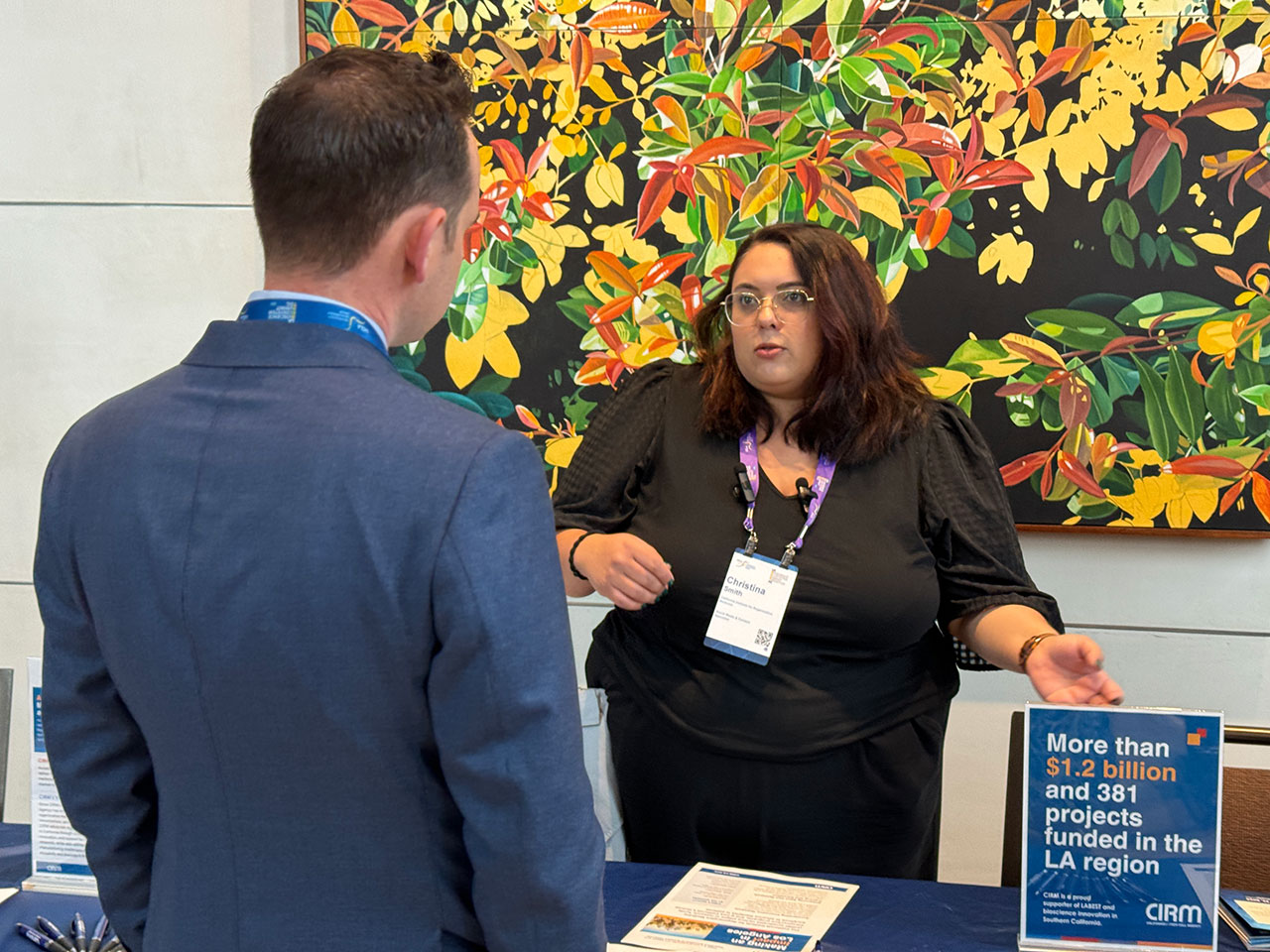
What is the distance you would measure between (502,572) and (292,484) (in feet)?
0.53

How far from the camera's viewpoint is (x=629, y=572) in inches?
70.7

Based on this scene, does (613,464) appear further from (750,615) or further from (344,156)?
(344,156)

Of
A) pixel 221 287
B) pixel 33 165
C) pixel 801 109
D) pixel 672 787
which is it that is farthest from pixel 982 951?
pixel 33 165

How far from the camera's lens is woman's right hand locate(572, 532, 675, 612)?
1.79 m

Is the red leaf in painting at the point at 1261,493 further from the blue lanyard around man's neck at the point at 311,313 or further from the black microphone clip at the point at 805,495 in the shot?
the blue lanyard around man's neck at the point at 311,313

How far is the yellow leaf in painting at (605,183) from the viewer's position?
Answer: 289 cm

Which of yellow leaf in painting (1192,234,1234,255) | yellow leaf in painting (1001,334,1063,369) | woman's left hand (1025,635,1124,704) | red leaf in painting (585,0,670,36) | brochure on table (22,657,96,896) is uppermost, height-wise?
red leaf in painting (585,0,670,36)

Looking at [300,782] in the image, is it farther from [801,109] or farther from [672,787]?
[801,109]

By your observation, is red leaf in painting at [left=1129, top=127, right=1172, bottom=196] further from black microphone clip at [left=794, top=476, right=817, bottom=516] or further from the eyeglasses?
black microphone clip at [left=794, top=476, right=817, bottom=516]

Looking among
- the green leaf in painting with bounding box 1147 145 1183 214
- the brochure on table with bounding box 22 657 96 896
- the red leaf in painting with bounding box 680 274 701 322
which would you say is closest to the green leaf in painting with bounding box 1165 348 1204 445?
the green leaf in painting with bounding box 1147 145 1183 214

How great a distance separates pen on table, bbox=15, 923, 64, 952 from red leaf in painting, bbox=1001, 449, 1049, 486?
2163 mm

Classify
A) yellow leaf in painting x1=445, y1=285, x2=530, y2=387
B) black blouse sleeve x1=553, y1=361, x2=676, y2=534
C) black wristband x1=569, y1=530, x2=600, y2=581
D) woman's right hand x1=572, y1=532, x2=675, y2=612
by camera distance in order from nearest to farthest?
woman's right hand x1=572, y1=532, x2=675, y2=612, black wristband x1=569, y1=530, x2=600, y2=581, black blouse sleeve x1=553, y1=361, x2=676, y2=534, yellow leaf in painting x1=445, y1=285, x2=530, y2=387

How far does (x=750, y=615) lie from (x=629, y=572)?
253mm

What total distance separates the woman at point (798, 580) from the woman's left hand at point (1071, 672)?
0.12 meters
